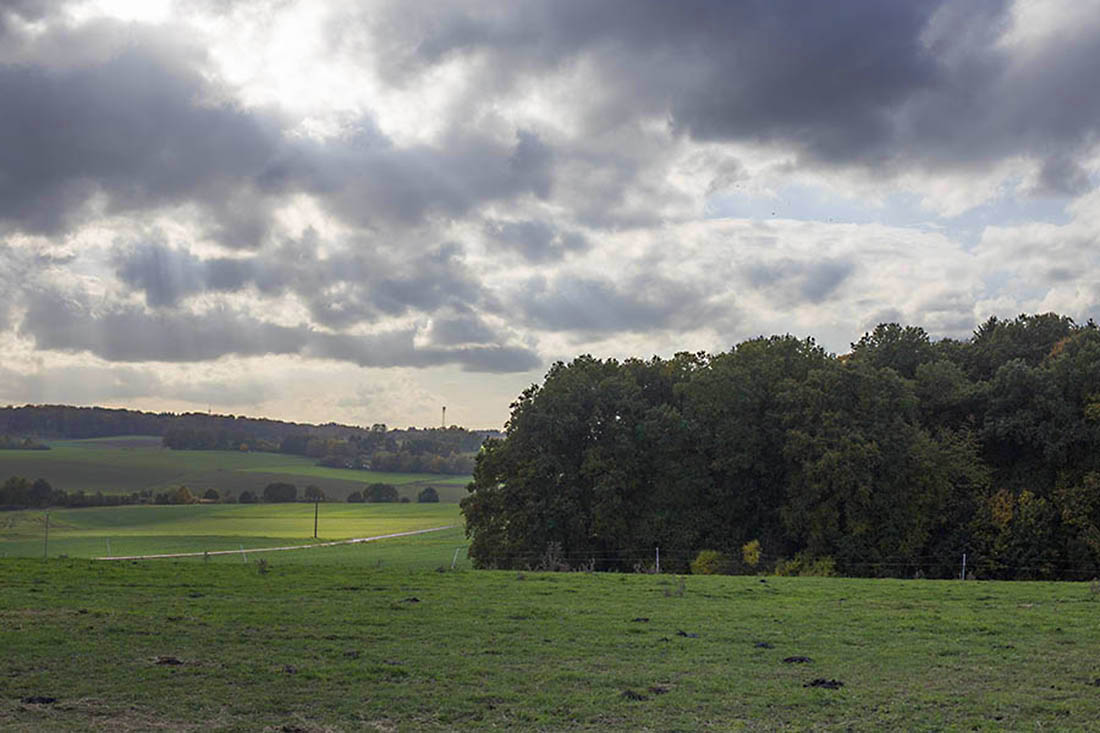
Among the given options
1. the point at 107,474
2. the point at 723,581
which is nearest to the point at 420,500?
the point at 107,474

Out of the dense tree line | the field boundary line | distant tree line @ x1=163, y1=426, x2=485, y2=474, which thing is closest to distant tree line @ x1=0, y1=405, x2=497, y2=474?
distant tree line @ x1=163, y1=426, x2=485, y2=474

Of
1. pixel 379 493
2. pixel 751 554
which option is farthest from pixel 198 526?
pixel 751 554

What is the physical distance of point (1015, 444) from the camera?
4722 centimetres

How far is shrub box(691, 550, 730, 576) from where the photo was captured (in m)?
42.8

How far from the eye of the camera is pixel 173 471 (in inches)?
5157

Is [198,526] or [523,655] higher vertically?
[523,655]

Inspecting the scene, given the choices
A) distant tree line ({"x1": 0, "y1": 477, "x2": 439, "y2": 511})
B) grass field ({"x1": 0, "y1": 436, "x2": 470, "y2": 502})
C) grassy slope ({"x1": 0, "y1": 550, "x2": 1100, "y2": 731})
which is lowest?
distant tree line ({"x1": 0, "y1": 477, "x2": 439, "y2": 511})

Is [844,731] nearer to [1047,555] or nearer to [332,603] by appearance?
[332,603]

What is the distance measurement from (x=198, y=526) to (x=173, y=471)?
3434 cm

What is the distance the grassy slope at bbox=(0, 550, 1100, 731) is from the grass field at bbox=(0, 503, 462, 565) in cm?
5150

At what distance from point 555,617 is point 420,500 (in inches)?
4523

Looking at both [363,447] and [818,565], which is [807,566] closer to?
[818,565]

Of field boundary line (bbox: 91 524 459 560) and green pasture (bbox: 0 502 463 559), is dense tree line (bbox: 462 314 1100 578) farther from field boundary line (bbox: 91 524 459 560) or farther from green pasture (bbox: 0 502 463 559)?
field boundary line (bbox: 91 524 459 560)

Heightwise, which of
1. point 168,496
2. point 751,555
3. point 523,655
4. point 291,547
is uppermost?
point 523,655
